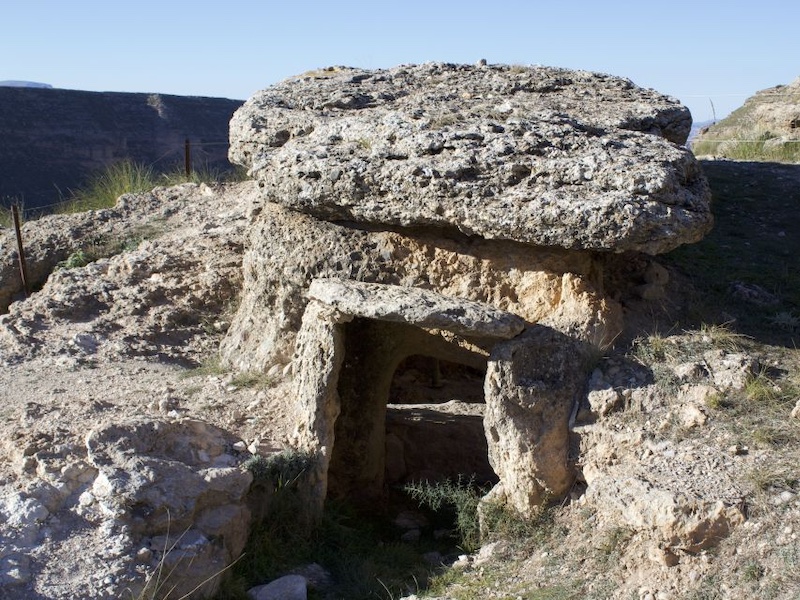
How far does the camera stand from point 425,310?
5.67 metres

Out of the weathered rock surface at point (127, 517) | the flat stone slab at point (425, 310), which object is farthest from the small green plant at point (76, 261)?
the flat stone slab at point (425, 310)

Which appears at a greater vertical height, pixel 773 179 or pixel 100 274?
pixel 773 179

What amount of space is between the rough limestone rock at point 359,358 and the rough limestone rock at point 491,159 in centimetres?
61

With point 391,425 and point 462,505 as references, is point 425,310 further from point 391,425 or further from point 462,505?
point 391,425

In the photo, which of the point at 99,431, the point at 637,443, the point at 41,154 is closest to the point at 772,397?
the point at 637,443

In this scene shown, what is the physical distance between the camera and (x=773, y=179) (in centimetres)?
963

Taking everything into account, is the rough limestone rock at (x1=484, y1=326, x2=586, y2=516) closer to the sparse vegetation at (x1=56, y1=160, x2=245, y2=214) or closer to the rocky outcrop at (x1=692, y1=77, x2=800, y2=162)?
the sparse vegetation at (x1=56, y1=160, x2=245, y2=214)

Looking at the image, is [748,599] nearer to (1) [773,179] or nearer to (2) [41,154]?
(1) [773,179]

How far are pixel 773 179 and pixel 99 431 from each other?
731 cm

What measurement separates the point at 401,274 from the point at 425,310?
0.81 meters

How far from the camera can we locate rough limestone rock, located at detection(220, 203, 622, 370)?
606cm

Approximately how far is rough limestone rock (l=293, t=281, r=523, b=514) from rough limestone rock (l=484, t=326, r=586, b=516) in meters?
0.19

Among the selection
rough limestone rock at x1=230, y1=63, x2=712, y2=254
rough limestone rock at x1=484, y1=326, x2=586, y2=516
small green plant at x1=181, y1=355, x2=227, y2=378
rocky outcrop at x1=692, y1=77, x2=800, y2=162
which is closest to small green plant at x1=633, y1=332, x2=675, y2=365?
rough limestone rock at x1=484, y1=326, x2=586, y2=516

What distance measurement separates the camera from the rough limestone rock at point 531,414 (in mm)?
5719
